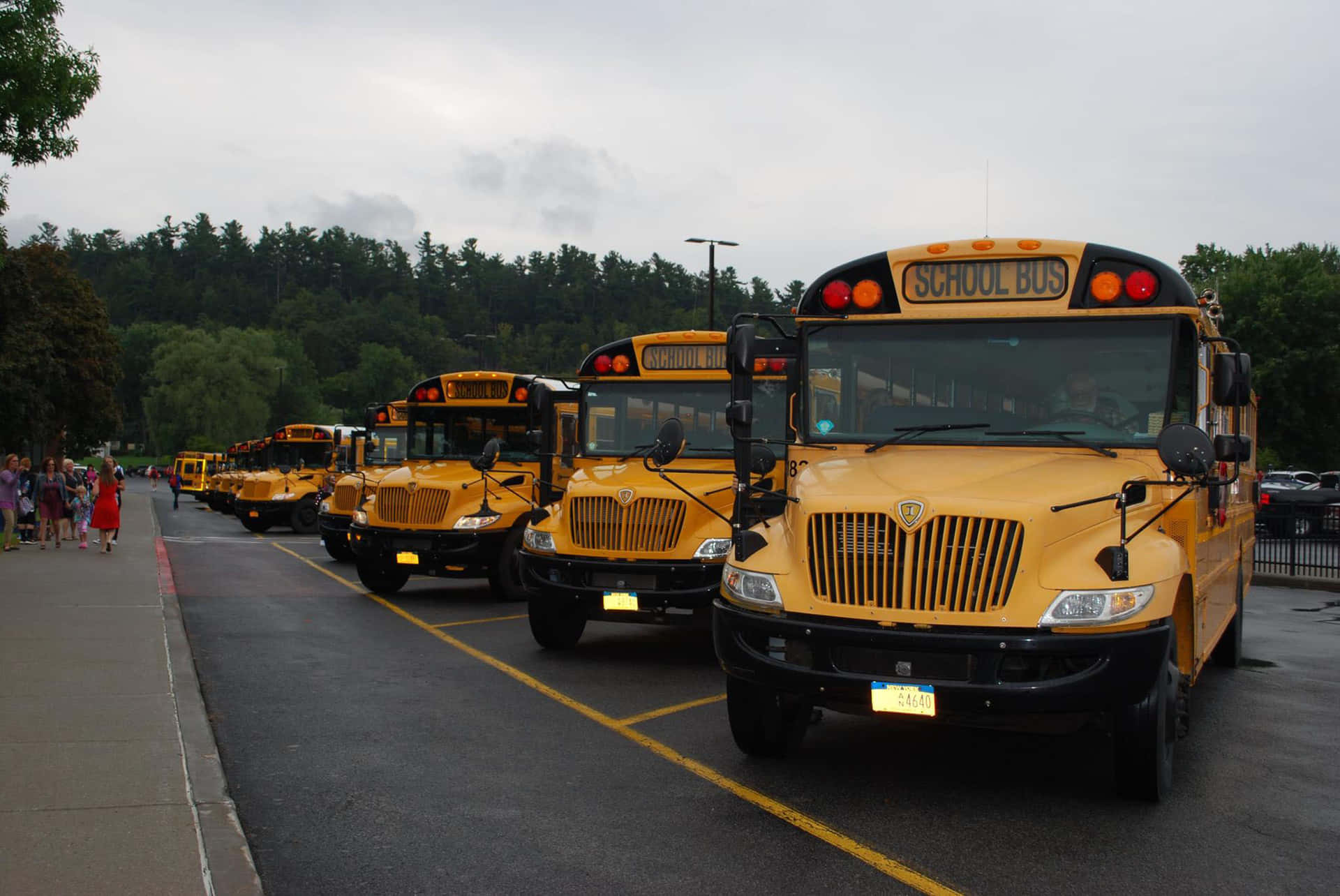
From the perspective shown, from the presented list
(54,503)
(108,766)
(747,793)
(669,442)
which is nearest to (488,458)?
(669,442)

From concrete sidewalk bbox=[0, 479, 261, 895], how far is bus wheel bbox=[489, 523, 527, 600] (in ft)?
11.3

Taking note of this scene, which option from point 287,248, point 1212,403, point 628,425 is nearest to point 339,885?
point 1212,403

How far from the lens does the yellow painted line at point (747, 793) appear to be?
4.70 m

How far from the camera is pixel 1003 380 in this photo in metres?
6.38

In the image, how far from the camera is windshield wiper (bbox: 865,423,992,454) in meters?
6.35

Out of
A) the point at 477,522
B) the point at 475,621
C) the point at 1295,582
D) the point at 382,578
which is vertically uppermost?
the point at 477,522

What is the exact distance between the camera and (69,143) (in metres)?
13.5

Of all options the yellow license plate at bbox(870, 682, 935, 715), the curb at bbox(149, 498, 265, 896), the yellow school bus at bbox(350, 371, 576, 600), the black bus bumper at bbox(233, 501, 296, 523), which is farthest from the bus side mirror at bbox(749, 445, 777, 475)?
the black bus bumper at bbox(233, 501, 296, 523)

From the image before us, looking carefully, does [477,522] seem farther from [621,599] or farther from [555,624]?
[621,599]

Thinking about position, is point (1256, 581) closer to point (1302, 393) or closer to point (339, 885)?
point (339, 885)

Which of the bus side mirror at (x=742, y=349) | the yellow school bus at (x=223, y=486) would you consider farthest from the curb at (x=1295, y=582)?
the yellow school bus at (x=223, y=486)

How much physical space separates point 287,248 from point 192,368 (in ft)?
237

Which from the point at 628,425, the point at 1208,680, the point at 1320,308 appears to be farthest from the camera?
the point at 1320,308

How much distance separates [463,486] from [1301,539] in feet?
46.3
